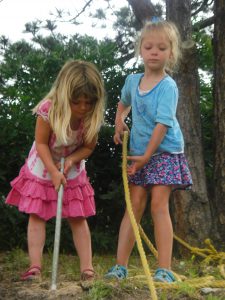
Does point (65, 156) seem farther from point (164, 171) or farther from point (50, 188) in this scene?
point (164, 171)

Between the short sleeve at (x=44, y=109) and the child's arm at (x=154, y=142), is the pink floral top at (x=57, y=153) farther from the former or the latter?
the child's arm at (x=154, y=142)

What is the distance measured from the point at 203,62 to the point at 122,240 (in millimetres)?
3376

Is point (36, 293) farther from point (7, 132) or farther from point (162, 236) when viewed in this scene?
point (7, 132)

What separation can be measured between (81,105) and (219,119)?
2169mm

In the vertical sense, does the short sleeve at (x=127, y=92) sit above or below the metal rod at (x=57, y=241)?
above

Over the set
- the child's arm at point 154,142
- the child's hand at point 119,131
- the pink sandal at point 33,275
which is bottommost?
the pink sandal at point 33,275

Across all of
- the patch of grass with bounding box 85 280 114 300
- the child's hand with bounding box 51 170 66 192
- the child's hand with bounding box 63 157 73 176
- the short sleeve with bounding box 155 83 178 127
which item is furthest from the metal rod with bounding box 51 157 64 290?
the short sleeve with bounding box 155 83 178 127

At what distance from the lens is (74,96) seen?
3559 mm

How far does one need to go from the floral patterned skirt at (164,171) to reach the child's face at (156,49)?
21.7 inches

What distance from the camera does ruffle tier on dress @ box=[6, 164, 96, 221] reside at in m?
3.71

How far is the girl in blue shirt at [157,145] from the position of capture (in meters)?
3.55

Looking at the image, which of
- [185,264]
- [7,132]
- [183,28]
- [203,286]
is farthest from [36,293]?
[183,28]

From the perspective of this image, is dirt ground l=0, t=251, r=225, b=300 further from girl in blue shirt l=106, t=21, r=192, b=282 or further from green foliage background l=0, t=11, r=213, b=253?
green foliage background l=0, t=11, r=213, b=253

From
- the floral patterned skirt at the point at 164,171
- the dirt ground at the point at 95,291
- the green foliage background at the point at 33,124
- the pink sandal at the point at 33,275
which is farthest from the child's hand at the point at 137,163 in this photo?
the green foliage background at the point at 33,124
